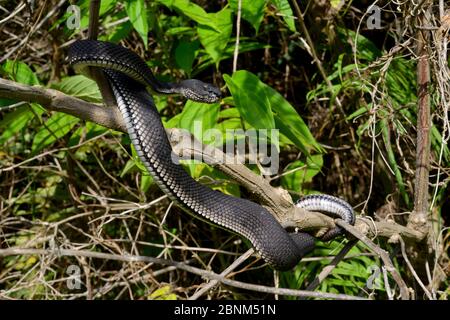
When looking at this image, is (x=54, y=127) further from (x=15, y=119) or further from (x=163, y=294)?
(x=163, y=294)

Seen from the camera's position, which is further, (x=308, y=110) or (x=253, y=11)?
(x=308, y=110)

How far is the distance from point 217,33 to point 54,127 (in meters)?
0.99

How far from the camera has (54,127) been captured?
11.0ft

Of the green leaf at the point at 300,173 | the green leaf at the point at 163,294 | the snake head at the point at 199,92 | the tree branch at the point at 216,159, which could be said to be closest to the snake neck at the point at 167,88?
the snake head at the point at 199,92

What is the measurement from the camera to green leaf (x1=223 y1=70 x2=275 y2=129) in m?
2.63

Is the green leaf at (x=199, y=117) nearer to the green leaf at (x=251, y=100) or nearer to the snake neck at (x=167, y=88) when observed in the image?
the snake neck at (x=167, y=88)

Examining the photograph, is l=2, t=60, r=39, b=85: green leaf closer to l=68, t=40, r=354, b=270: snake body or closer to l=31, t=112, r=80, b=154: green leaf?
l=31, t=112, r=80, b=154: green leaf

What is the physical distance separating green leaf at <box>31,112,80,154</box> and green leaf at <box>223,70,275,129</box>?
103cm

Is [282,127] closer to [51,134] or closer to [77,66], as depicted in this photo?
[77,66]

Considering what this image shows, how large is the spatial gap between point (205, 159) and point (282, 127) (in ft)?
2.76

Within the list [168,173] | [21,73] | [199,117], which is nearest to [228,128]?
[199,117]

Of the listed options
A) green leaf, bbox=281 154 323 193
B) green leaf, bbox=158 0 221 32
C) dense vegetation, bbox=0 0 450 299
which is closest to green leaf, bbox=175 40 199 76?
dense vegetation, bbox=0 0 450 299

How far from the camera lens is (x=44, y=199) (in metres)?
4.19
